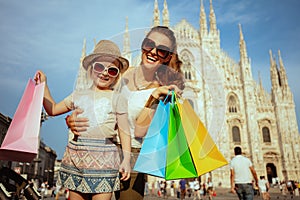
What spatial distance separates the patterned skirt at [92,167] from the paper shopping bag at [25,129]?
27 centimetres

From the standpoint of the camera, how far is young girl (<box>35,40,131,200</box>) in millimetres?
1535

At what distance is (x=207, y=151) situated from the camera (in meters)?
1.41

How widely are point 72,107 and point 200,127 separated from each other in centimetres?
90

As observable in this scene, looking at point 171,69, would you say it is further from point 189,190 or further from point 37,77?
point 189,190

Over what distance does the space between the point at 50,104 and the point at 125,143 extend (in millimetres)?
705

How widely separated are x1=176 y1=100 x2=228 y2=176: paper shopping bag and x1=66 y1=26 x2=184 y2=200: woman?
17cm

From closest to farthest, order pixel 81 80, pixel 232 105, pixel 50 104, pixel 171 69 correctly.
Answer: pixel 171 69, pixel 81 80, pixel 50 104, pixel 232 105

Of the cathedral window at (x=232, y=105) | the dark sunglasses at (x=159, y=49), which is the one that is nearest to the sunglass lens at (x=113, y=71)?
the dark sunglasses at (x=159, y=49)

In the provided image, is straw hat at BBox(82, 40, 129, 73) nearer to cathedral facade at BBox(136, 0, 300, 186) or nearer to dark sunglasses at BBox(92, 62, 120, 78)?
dark sunglasses at BBox(92, 62, 120, 78)

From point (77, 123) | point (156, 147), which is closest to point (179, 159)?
point (156, 147)

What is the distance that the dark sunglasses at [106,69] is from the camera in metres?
1.64

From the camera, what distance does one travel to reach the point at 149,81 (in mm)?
1630

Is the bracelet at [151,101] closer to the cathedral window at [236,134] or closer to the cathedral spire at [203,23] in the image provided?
the cathedral window at [236,134]

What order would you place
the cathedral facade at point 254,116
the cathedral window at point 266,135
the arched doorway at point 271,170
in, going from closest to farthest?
1. the cathedral facade at point 254,116
2. the arched doorway at point 271,170
3. the cathedral window at point 266,135
